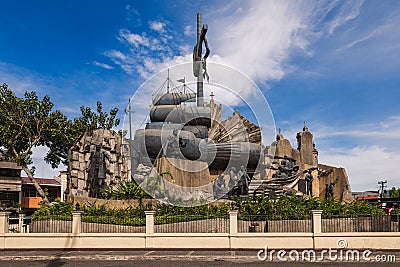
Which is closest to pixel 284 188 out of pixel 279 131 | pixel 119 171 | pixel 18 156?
pixel 119 171

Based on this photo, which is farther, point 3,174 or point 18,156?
point 3,174

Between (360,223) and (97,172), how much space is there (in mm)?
16483

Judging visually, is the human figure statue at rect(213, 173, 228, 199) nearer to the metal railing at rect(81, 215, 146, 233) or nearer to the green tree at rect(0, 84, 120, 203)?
the metal railing at rect(81, 215, 146, 233)

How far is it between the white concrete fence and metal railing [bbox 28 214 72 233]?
27.5 inches

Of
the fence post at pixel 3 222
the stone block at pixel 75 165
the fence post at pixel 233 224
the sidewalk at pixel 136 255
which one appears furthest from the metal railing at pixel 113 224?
the stone block at pixel 75 165

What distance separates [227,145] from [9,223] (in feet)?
66.1

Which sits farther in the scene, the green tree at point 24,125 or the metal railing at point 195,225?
the green tree at point 24,125

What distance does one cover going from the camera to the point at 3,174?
45.7 m

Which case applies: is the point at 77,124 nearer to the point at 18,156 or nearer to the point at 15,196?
the point at 18,156

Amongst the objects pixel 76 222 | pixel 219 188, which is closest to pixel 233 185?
pixel 219 188

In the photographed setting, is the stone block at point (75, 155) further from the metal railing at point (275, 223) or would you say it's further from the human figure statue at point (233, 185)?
the metal railing at point (275, 223)

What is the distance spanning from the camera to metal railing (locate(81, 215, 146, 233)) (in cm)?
1661

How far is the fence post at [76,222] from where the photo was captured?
16.0m

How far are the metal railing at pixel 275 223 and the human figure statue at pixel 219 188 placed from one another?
9.15 m
